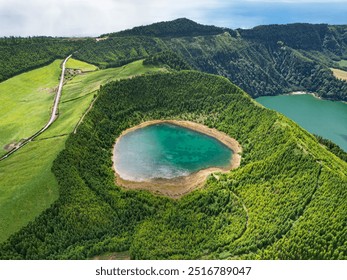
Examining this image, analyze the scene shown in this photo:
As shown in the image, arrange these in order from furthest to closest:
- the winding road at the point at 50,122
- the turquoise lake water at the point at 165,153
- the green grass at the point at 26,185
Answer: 1. the winding road at the point at 50,122
2. the turquoise lake water at the point at 165,153
3. the green grass at the point at 26,185

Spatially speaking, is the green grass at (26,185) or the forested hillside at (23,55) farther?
the forested hillside at (23,55)

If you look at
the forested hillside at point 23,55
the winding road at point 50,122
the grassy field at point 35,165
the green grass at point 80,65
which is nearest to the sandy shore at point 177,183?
the grassy field at point 35,165

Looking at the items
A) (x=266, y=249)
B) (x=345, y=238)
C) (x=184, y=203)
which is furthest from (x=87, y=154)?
(x=345, y=238)

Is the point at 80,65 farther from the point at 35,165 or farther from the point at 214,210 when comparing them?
the point at 214,210

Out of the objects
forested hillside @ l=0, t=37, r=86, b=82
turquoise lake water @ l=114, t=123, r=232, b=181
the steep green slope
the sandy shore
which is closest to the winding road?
the steep green slope

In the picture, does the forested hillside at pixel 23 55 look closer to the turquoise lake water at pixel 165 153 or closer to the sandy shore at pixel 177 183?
the turquoise lake water at pixel 165 153

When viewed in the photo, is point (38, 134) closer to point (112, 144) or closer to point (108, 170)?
point (112, 144)
